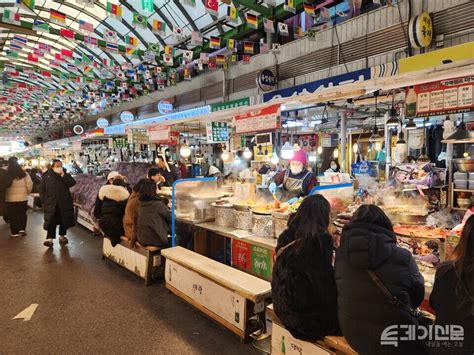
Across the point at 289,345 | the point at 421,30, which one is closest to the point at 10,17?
the point at 289,345

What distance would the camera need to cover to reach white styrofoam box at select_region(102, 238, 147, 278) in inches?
208

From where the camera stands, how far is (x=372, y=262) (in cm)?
200

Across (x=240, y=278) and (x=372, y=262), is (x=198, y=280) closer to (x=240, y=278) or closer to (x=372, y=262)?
(x=240, y=278)

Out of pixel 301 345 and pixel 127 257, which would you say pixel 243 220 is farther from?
pixel 301 345

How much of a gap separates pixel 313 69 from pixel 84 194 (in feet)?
25.4

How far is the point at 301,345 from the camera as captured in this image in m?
2.74

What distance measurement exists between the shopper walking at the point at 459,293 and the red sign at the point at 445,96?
2.44 m

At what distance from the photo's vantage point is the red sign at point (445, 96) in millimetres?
3586

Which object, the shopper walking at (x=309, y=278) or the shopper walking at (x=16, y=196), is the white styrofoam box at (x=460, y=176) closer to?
the shopper walking at (x=309, y=278)

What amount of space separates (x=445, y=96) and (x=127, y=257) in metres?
5.51

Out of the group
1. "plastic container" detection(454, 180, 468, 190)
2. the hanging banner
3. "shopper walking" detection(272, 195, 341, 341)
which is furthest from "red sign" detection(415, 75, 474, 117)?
"plastic container" detection(454, 180, 468, 190)

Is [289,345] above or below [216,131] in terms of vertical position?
below

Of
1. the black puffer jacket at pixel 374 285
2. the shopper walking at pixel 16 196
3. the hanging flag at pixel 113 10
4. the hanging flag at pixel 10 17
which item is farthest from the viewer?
the shopper walking at pixel 16 196

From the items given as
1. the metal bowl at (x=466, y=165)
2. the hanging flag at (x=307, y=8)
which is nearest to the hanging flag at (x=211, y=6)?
the hanging flag at (x=307, y=8)
